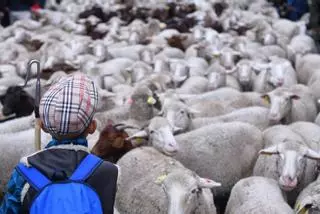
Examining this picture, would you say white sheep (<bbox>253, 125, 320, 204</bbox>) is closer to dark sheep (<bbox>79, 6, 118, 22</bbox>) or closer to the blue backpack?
the blue backpack

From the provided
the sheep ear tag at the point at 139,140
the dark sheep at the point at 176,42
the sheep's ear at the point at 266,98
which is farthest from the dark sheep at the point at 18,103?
the dark sheep at the point at 176,42

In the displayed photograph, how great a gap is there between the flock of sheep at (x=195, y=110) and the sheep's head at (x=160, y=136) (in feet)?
0.03

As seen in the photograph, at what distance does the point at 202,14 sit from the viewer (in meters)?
14.2

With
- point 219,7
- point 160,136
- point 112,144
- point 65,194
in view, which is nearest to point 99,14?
point 219,7

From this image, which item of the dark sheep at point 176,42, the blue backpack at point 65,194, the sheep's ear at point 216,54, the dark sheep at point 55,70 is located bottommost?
the dark sheep at point 176,42

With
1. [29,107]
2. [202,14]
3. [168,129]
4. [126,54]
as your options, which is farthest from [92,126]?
[202,14]

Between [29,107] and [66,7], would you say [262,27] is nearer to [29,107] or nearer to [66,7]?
[29,107]

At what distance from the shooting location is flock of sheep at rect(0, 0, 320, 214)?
161 inches

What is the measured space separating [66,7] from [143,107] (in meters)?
12.4

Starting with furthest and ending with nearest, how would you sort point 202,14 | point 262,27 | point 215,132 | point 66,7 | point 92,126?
point 66,7 → point 202,14 → point 262,27 → point 215,132 → point 92,126

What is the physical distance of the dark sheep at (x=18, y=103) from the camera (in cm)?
629

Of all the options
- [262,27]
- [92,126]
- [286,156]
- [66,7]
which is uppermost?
[92,126]

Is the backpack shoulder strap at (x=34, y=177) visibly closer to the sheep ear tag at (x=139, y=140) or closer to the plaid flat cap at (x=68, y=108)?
the plaid flat cap at (x=68, y=108)

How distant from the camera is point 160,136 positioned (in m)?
4.73
